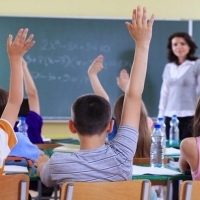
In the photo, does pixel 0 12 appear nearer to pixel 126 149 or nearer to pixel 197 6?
pixel 197 6

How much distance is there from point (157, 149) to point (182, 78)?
7.66 feet

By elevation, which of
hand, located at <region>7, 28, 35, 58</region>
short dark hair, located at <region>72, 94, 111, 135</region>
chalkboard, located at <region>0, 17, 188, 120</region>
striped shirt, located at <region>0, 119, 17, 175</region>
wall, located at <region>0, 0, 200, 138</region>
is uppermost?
wall, located at <region>0, 0, 200, 138</region>

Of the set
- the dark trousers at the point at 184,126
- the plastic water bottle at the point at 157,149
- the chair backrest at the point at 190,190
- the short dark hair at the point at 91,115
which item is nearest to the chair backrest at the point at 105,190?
the chair backrest at the point at 190,190

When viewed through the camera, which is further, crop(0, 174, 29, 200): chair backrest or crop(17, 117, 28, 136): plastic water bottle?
crop(17, 117, 28, 136): plastic water bottle

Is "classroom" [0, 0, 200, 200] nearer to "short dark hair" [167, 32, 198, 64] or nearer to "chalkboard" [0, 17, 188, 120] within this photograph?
"chalkboard" [0, 17, 188, 120]

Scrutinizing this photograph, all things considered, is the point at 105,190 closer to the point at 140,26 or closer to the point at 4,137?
the point at 4,137

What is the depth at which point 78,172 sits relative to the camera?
7.14 ft

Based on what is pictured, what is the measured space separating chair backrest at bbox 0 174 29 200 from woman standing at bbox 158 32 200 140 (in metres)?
3.47

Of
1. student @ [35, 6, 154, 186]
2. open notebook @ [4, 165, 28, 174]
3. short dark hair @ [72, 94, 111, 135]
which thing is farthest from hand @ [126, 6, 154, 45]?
open notebook @ [4, 165, 28, 174]

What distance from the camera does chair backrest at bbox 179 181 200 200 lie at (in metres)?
2.07

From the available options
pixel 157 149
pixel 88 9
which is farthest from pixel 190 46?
pixel 157 149

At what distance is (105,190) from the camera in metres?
2.00

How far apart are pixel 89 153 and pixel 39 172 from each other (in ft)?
1.11

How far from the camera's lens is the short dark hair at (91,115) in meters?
2.23
